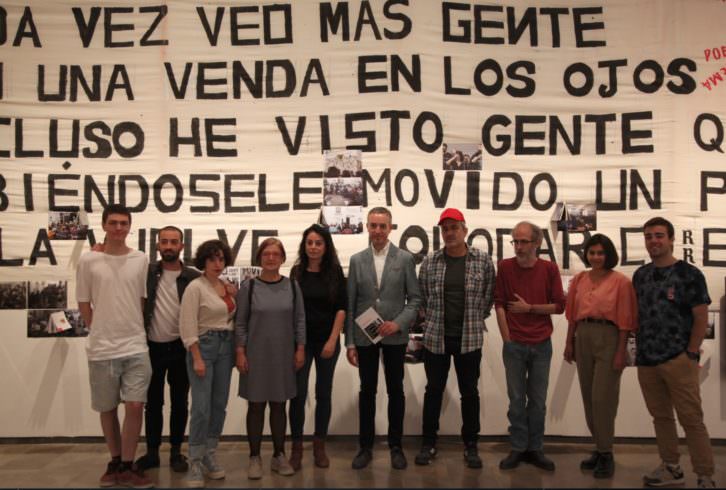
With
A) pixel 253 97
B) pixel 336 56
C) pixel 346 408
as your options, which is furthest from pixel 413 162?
pixel 346 408

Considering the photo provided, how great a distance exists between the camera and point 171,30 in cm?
449

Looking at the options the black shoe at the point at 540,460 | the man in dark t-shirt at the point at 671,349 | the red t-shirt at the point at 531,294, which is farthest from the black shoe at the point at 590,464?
the red t-shirt at the point at 531,294

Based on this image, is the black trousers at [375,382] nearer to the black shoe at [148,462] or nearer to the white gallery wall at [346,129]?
the white gallery wall at [346,129]

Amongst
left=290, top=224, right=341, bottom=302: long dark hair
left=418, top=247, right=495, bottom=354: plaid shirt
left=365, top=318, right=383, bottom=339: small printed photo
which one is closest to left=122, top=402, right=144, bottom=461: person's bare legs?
left=290, top=224, right=341, bottom=302: long dark hair

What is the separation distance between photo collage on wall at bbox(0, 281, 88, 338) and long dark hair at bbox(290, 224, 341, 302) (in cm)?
203

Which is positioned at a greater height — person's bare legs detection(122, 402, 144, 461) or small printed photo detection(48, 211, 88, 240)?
small printed photo detection(48, 211, 88, 240)

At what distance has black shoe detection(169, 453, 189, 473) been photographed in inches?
140

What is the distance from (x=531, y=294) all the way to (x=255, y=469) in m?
2.06

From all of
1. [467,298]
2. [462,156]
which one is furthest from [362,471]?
[462,156]

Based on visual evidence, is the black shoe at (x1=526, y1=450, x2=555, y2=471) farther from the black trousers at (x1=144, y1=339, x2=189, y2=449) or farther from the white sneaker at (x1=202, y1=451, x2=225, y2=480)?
the black trousers at (x1=144, y1=339, x2=189, y2=449)

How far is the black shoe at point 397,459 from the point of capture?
3553mm

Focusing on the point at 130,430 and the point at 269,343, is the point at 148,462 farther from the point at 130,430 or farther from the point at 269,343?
the point at 269,343

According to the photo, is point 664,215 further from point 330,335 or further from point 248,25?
point 248,25

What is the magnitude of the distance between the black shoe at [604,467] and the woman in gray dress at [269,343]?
1951 millimetres
